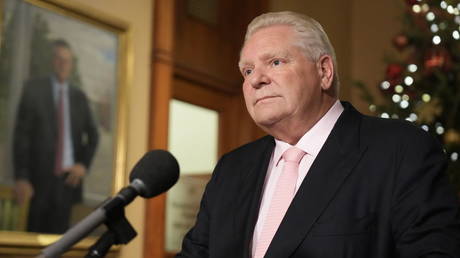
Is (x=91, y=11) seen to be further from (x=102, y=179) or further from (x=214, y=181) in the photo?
(x=214, y=181)

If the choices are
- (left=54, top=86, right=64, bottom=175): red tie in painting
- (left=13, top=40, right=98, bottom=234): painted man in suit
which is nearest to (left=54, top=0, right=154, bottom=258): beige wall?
(left=13, top=40, right=98, bottom=234): painted man in suit

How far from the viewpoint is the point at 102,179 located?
3846 millimetres

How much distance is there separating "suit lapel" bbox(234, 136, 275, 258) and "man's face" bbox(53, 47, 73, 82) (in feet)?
5.86

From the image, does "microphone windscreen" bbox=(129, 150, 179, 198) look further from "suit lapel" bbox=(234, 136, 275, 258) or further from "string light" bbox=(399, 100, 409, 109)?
"string light" bbox=(399, 100, 409, 109)

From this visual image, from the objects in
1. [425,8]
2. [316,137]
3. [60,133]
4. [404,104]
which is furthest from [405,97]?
[316,137]

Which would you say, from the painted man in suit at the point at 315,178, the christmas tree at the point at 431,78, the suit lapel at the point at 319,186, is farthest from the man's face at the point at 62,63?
the christmas tree at the point at 431,78

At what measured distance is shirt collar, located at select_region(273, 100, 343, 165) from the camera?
6.70ft

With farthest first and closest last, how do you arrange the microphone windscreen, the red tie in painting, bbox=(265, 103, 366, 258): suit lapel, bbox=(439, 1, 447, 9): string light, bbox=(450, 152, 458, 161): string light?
1. bbox=(439, 1, 447, 9): string light
2. bbox=(450, 152, 458, 161): string light
3. the red tie in painting
4. bbox=(265, 103, 366, 258): suit lapel
5. the microphone windscreen

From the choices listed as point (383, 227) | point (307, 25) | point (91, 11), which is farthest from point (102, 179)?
point (383, 227)

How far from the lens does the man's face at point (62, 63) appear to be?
11.9ft

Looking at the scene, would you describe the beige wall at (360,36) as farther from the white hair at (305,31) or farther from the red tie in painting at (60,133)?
the white hair at (305,31)

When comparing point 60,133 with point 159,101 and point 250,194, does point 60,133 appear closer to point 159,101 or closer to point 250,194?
point 159,101

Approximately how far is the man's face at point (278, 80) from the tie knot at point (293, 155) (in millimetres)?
81

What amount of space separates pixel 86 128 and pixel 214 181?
177 cm
